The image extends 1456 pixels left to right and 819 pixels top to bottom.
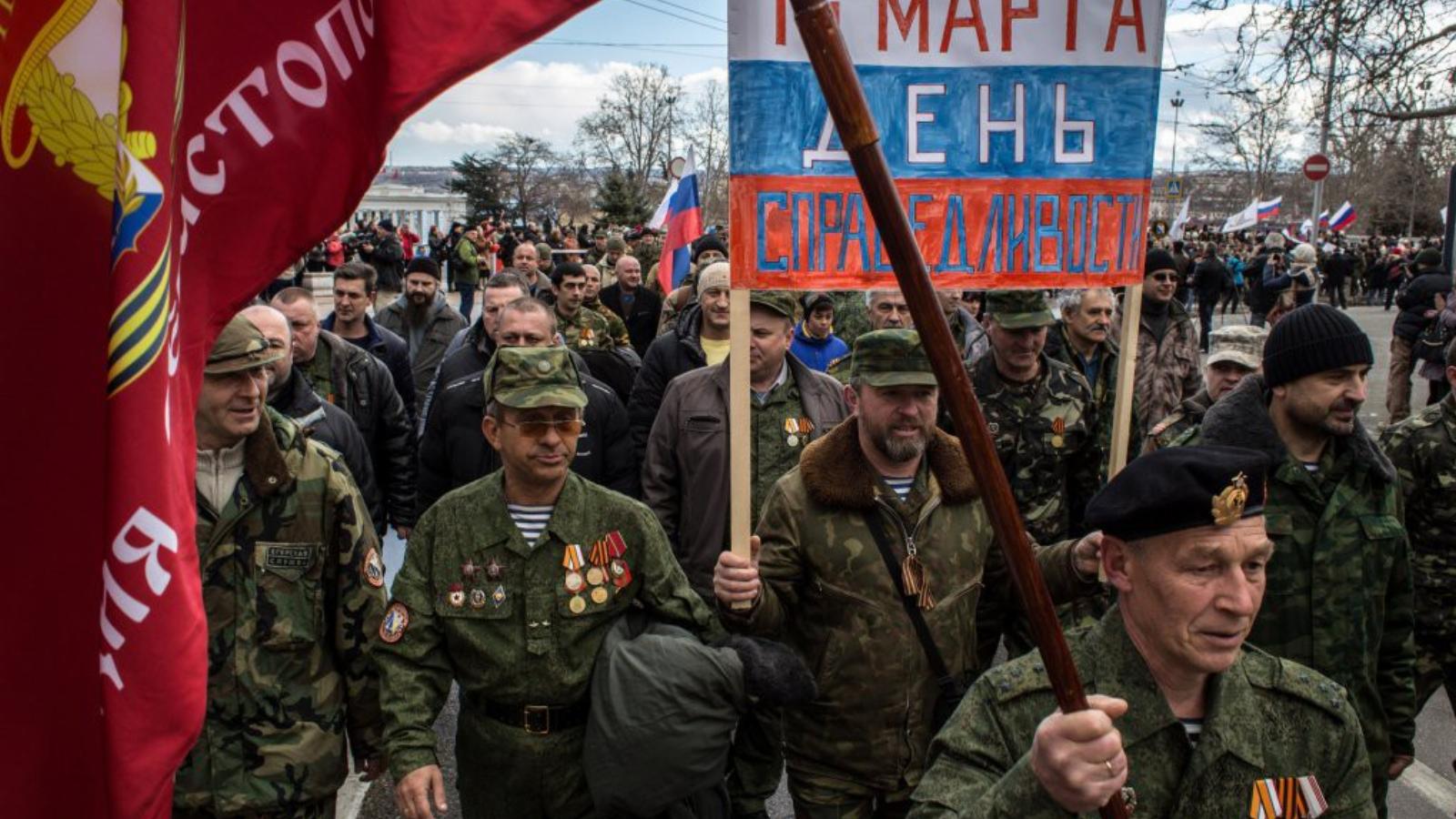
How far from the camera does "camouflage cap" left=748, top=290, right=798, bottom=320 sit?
5.19 metres

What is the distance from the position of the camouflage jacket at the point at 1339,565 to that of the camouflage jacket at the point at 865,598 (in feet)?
2.70

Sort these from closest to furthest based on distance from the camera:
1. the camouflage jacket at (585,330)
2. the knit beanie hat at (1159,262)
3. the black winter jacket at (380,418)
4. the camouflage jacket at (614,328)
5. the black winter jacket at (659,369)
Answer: the black winter jacket at (380,418), the black winter jacket at (659,369), the camouflage jacket at (585,330), the knit beanie hat at (1159,262), the camouflage jacket at (614,328)

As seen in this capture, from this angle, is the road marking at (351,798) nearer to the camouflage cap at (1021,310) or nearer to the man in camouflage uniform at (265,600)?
the man in camouflage uniform at (265,600)

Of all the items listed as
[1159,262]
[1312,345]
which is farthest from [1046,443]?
[1159,262]

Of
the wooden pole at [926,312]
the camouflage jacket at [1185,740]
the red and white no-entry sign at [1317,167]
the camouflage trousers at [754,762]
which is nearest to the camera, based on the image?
the wooden pole at [926,312]

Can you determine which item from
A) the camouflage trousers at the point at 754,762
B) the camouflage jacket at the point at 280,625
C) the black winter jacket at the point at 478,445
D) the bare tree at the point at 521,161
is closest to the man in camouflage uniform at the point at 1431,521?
the camouflage trousers at the point at 754,762

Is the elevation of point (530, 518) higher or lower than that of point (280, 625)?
higher

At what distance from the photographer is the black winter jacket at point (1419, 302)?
1277 cm

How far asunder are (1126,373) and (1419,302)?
1201cm

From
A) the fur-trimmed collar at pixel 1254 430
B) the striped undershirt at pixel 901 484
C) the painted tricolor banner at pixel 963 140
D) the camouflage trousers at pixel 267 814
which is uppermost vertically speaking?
the painted tricolor banner at pixel 963 140

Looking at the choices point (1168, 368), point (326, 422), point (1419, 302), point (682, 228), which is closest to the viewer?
point (326, 422)

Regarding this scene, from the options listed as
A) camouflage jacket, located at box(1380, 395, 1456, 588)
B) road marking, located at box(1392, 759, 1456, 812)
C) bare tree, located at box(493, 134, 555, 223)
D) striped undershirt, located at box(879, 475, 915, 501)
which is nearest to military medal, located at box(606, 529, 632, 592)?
striped undershirt, located at box(879, 475, 915, 501)

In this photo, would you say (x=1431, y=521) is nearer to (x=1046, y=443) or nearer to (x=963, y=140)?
(x=1046, y=443)

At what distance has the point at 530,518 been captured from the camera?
3629 mm
